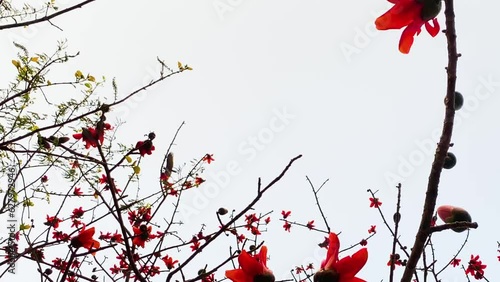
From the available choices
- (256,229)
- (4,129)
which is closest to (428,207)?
(4,129)

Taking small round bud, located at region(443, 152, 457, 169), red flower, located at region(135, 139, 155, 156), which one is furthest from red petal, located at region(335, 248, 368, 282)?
red flower, located at region(135, 139, 155, 156)

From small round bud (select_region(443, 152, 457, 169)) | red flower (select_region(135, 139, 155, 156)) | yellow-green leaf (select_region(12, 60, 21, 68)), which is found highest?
yellow-green leaf (select_region(12, 60, 21, 68))

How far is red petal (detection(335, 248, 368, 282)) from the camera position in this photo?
668mm

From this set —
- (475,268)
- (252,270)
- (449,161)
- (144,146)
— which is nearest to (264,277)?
(252,270)

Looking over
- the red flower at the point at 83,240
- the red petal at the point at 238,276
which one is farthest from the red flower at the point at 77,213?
the red petal at the point at 238,276

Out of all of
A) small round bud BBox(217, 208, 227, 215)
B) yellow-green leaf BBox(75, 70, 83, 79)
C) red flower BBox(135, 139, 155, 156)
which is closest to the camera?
red flower BBox(135, 139, 155, 156)

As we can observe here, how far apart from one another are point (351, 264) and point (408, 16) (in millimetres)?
420

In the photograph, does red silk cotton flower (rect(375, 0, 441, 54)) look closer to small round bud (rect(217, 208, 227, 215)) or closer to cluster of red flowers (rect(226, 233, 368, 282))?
cluster of red flowers (rect(226, 233, 368, 282))

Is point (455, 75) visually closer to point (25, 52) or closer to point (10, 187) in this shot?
point (25, 52)

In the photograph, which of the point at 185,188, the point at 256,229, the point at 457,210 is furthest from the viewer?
the point at 256,229

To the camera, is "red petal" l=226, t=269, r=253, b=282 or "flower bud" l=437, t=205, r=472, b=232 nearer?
"red petal" l=226, t=269, r=253, b=282

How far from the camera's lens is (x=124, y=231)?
1499 mm

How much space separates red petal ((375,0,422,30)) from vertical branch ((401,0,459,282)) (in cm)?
18

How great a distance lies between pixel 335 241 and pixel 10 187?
2300 mm
